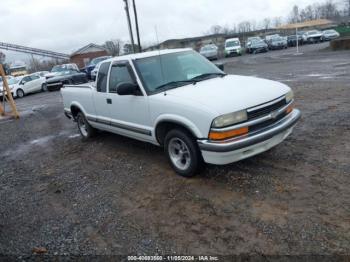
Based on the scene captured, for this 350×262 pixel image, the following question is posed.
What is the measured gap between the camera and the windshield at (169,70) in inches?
209

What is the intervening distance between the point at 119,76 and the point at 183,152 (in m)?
1.98

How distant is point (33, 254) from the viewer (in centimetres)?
364

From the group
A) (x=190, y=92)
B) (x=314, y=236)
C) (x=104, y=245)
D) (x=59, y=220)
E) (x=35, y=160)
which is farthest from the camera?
(x=35, y=160)

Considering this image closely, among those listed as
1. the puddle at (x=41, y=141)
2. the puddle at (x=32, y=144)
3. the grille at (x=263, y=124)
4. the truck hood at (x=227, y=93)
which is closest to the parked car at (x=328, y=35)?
the puddle at (x=32, y=144)

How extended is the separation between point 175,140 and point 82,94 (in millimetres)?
3213

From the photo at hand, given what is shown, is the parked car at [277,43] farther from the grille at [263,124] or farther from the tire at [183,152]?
the tire at [183,152]

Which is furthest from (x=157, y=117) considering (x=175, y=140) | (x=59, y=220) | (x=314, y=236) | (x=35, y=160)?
(x=35, y=160)

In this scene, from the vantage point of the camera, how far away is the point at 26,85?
24.6 metres

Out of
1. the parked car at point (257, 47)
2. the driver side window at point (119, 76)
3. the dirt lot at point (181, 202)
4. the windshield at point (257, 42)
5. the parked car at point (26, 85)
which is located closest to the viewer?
the dirt lot at point (181, 202)

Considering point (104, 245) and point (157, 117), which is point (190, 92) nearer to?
point (157, 117)

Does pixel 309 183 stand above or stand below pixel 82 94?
below

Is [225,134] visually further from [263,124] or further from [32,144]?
[32,144]

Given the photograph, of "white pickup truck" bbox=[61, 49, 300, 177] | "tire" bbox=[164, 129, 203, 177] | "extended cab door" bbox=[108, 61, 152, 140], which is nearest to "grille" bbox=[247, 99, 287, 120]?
"white pickup truck" bbox=[61, 49, 300, 177]

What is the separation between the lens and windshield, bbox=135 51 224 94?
5.32m
